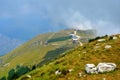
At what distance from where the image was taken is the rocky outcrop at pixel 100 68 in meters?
60.0

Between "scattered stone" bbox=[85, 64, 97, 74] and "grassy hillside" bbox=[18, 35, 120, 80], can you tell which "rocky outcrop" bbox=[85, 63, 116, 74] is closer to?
"scattered stone" bbox=[85, 64, 97, 74]

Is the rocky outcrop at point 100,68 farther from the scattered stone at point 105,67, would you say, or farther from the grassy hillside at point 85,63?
the grassy hillside at point 85,63

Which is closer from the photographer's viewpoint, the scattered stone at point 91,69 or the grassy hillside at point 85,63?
→ the grassy hillside at point 85,63

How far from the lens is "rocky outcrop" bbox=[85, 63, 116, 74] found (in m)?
60.0

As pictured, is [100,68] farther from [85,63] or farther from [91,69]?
[85,63]

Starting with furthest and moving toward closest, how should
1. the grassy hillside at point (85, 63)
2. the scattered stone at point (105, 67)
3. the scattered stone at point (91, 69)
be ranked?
the scattered stone at point (91, 69)
the scattered stone at point (105, 67)
the grassy hillside at point (85, 63)

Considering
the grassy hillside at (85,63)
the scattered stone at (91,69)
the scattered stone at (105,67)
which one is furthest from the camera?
the scattered stone at (91,69)

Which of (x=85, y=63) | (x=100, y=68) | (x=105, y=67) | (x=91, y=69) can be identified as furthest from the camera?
(x=85, y=63)

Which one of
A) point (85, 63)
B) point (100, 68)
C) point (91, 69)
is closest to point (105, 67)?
point (100, 68)

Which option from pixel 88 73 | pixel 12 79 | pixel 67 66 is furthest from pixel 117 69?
pixel 12 79

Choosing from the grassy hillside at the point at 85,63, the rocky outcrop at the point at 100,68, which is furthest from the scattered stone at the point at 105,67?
the grassy hillside at the point at 85,63

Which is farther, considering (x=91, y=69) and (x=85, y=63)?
(x=85, y=63)

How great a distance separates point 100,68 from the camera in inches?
2384

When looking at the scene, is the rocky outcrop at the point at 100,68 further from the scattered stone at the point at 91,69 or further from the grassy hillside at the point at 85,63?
the grassy hillside at the point at 85,63
